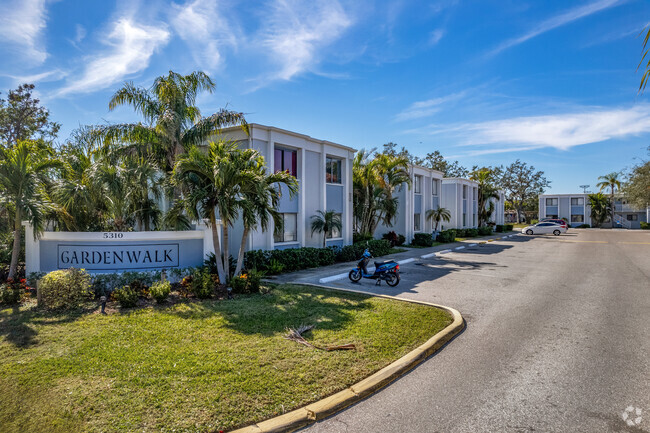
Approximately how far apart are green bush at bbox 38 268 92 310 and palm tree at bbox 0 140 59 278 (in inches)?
108

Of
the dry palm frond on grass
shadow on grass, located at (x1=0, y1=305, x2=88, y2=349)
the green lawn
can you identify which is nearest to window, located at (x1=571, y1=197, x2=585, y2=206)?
the green lawn

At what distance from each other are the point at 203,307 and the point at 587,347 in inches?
302

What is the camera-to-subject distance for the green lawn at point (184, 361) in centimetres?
419

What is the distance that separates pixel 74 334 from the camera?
22.5ft

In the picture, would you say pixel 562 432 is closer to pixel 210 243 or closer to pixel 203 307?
pixel 203 307

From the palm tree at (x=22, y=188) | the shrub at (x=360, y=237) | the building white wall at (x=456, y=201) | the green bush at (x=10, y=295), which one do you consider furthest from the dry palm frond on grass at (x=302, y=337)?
the building white wall at (x=456, y=201)

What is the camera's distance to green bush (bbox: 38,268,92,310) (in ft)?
28.2

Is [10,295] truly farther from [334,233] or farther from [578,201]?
[578,201]

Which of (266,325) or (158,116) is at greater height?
(158,116)

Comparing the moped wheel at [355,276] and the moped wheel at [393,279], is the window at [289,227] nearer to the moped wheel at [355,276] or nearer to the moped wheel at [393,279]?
the moped wheel at [355,276]

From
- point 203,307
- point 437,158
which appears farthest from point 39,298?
point 437,158

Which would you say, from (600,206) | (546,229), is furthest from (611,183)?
(546,229)

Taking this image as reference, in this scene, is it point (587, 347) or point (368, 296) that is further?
point (368, 296)

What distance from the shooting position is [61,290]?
865 cm
